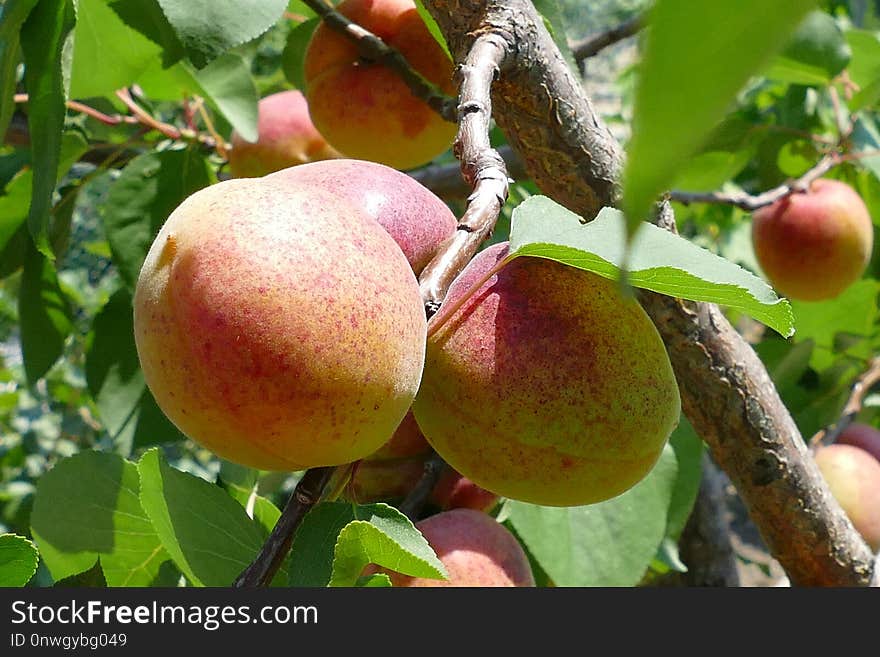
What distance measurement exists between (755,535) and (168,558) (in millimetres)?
3092

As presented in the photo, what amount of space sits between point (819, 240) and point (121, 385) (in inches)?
40.5

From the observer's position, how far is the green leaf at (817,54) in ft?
4.10

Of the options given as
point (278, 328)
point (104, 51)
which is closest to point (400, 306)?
point (278, 328)

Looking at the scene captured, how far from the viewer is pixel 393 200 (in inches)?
19.3

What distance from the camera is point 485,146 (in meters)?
0.44

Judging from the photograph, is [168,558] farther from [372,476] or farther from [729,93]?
[729,93]

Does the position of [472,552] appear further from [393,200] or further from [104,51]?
[104,51]

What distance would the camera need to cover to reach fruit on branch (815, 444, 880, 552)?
117 centimetres

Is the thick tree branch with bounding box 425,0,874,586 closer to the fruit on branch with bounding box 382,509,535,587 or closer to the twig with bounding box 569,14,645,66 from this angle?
the fruit on branch with bounding box 382,509,535,587

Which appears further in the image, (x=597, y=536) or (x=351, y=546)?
(x=597, y=536)

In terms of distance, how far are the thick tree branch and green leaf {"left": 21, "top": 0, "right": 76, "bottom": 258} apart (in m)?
0.24

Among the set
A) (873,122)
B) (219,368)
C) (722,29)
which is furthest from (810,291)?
(722,29)

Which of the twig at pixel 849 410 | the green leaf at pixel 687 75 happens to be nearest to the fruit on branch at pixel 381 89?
the green leaf at pixel 687 75

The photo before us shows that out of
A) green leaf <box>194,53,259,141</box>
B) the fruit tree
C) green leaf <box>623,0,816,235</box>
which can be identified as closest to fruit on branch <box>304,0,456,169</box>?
the fruit tree
